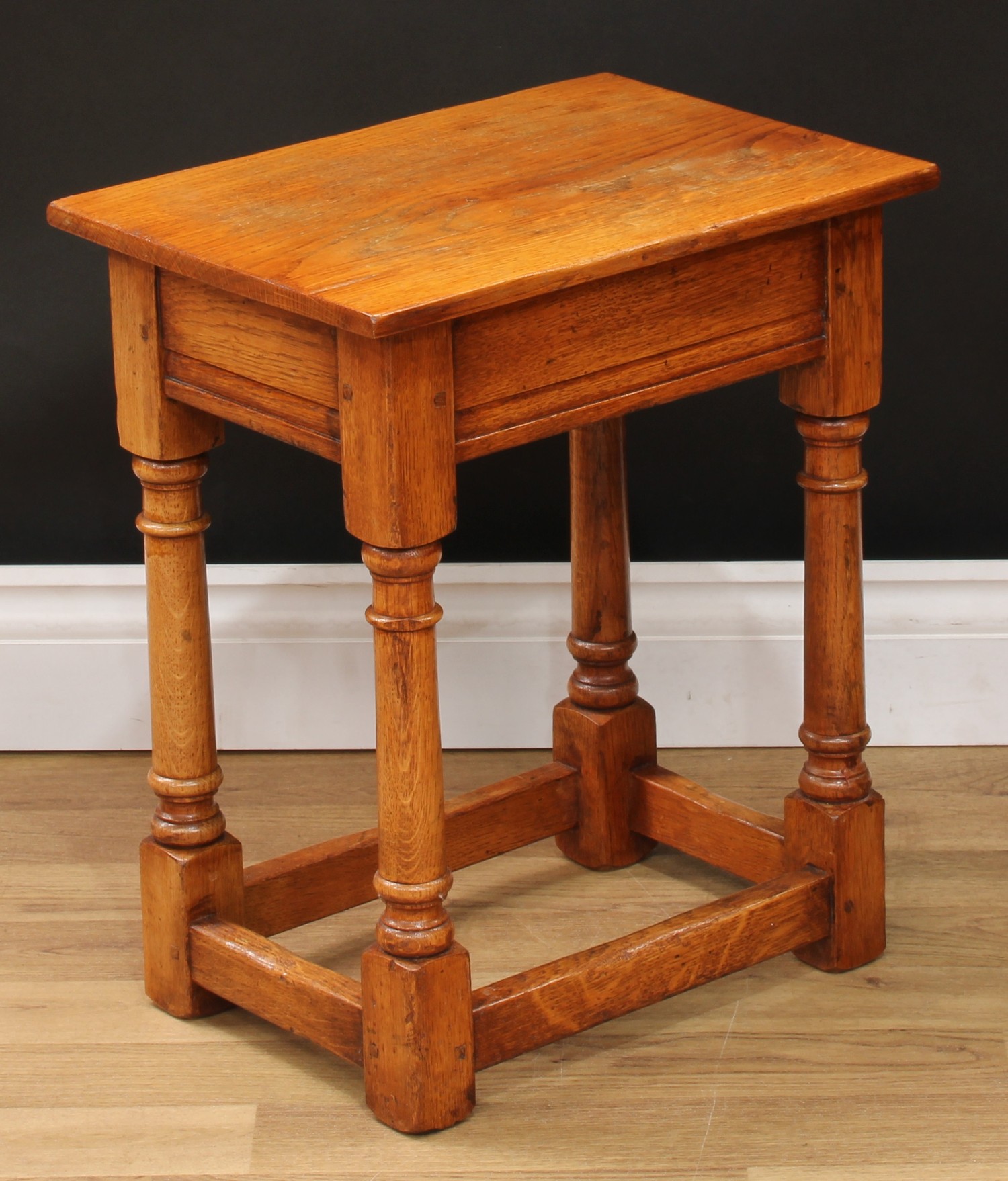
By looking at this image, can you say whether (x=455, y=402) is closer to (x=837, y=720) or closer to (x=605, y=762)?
(x=837, y=720)

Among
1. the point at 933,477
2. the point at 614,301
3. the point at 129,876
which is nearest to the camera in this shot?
the point at 614,301

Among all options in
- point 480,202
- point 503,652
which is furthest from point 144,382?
point 503,652

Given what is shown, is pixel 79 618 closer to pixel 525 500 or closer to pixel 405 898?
pixel 525 500

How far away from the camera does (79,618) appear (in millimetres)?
2350

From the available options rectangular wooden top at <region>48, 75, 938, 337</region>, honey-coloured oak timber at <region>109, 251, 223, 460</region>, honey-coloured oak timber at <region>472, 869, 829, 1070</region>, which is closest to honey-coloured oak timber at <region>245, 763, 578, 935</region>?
honey-coloured oak timber at <region>472, 869, 829, 1070</region>

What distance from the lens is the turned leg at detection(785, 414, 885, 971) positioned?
1794mm

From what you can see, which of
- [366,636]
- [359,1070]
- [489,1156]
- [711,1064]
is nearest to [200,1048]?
[359,1070]

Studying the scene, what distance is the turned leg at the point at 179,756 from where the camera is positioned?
1742mm

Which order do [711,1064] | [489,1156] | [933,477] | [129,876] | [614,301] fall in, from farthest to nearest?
[933,477], [129,876], [711,1064], [489,1156], [614,301]

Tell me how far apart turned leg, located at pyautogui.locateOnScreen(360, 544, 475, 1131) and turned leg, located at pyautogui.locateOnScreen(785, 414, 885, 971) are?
0.39 meters

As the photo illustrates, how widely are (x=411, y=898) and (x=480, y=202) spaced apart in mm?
531

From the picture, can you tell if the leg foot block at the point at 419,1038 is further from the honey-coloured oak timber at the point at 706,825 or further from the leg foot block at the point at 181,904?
the honey-coloured oak timber at the point at 706,825

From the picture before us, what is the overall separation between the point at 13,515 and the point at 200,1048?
0.77 m

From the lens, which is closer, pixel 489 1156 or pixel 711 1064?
pixel 489 1156
